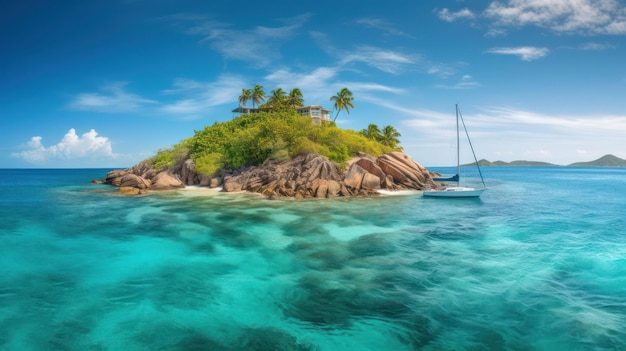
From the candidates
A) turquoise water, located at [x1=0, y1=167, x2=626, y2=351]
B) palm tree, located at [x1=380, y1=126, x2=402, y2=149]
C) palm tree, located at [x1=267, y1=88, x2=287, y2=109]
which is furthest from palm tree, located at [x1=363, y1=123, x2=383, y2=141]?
turquoise water, located at [x1=0, y1=167, x2=626, y2=351]

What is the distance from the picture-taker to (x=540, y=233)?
21375 millimetres

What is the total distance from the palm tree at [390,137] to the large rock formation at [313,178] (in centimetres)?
3267

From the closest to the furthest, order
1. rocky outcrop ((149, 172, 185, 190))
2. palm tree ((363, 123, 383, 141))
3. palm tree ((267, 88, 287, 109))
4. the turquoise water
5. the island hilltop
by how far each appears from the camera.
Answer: the turquoise water → the island hilltop → rocky outcrop ((149, 172, 185, 190)) → palm tree ((267, 88, 287, 109)) → palm tree ((363, 123, 383, 141))

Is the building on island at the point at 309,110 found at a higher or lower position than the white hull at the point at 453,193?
higher

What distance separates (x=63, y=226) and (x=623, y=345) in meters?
29.2

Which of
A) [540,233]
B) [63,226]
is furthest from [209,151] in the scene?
[540,233]

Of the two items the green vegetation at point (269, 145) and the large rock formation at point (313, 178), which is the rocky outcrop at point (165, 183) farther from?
the green vegetation at point (269, 145)

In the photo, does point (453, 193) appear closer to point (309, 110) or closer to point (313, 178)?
point (313, 178)

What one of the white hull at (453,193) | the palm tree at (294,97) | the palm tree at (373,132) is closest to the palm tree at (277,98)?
the palm tree at (294,97)

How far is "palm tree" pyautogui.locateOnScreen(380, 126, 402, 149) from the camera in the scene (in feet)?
281

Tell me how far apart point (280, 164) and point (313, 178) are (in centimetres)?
780

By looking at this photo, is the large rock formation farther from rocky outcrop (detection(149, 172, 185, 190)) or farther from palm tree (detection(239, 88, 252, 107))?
palm tree (detection(239, 88, 252, 107))

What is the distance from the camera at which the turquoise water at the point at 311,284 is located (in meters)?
8.66

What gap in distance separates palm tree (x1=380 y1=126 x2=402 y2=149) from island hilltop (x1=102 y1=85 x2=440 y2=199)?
2131 cm
